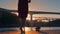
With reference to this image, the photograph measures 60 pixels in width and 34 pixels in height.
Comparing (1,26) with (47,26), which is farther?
(47,26)

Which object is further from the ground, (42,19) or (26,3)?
(26,3)

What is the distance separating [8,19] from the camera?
17.5ft

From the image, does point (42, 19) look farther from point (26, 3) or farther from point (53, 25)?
point (26, 3)

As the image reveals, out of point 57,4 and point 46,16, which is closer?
point 46,16


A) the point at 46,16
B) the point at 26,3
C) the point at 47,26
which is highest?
the point at 26,3

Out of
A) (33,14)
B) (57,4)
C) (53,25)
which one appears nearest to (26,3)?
(33,14)

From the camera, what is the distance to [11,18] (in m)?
5.45

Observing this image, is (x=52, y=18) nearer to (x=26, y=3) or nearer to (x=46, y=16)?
(x=46, y=16)

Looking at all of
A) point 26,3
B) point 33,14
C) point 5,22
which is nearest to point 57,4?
point 33,14

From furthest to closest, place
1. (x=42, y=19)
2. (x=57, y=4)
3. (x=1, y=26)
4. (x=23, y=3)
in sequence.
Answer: (x=57, y=4)
(x=42, y=19)
(x=1, y=26)
(x=23, y=3)

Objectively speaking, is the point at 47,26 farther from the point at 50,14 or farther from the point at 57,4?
the point at 57,4

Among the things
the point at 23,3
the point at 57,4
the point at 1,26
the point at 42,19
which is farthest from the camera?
the point at 57,4

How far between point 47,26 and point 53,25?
0.22 m

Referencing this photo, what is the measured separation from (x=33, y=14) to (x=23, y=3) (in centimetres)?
171
